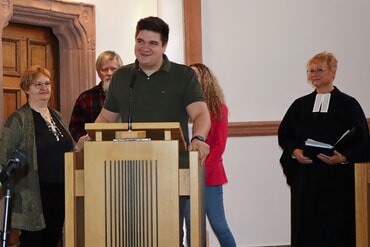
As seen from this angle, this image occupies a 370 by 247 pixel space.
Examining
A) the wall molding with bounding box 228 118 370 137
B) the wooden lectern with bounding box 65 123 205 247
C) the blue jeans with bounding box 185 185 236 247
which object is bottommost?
the blue jeans with bounding box 185 185 236 247

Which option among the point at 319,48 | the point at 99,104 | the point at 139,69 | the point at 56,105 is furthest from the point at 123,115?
the point at 319,48

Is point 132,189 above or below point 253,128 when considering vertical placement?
below

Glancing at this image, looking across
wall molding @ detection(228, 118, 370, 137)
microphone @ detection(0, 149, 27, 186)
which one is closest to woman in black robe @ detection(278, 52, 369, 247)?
wall molding @ detection(228, 118, 370, 137)

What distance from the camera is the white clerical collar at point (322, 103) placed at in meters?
5.44

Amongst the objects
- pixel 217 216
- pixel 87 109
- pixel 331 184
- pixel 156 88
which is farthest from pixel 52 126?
pixel 331 184

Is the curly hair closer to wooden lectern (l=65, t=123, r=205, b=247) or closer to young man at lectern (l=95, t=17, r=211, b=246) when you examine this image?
young man at lectern (l=95, t=17, r=211, b=246)

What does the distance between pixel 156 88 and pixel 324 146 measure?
1.85 metres

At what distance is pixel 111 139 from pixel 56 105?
348 centimetres

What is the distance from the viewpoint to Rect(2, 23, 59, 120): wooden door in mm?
6242

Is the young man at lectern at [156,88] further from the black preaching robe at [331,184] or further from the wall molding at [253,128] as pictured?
the wall molding at [253,128]

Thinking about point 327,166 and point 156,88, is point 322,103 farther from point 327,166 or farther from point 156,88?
point 156,88

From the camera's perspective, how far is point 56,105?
6.74 m

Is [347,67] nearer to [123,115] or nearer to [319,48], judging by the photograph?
[319,48]

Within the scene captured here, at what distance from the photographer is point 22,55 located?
21.1ft
